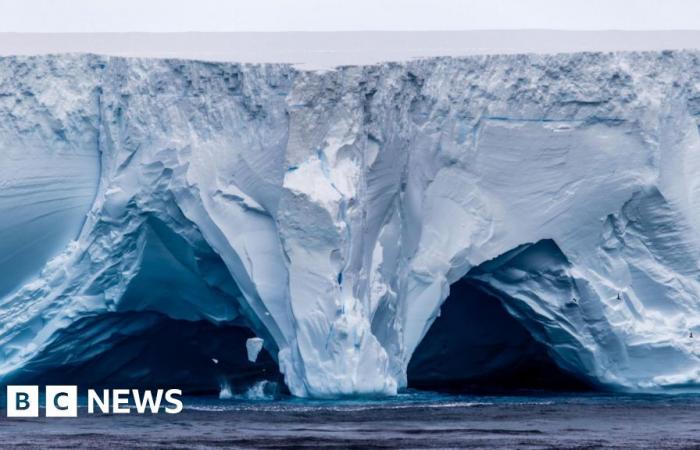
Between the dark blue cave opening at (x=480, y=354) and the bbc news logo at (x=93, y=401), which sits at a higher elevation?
the dark blue cave opening at (x=480, y=354)

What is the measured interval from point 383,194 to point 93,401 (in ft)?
11.3

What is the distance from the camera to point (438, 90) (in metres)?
17.0

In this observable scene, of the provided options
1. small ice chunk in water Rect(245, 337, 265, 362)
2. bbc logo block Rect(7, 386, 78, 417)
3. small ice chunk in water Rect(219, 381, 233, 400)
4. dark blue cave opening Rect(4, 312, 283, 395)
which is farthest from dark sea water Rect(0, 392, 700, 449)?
dark blue cave opening Rect(4, 312, 283, 395)

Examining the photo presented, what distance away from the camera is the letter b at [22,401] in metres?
16.7

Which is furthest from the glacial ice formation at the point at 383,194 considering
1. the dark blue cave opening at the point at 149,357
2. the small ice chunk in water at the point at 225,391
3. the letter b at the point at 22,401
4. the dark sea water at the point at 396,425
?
the small ice chunk in water at the point at 225,391

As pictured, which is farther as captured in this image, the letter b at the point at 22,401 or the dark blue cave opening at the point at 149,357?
the dark blue cave opening at the point at 149,357

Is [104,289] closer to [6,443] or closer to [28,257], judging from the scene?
[28,257]

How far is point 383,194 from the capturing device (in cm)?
1669

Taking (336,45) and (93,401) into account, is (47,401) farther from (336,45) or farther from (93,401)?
(336,45)

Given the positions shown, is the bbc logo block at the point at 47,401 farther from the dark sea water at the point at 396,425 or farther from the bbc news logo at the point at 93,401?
the dark sea water at the point at 396,425

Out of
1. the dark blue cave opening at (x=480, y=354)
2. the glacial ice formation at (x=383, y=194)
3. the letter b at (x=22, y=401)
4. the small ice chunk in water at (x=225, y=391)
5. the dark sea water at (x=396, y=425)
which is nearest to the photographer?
the dark sea water at (x=396, y=425)

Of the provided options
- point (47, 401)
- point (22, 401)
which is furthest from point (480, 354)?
point (22, 401)

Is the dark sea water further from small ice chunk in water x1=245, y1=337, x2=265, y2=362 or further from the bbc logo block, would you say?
small ice chunk in water x1=245, y1=337, x2=265, y2=362

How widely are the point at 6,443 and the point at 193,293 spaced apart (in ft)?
12.3
